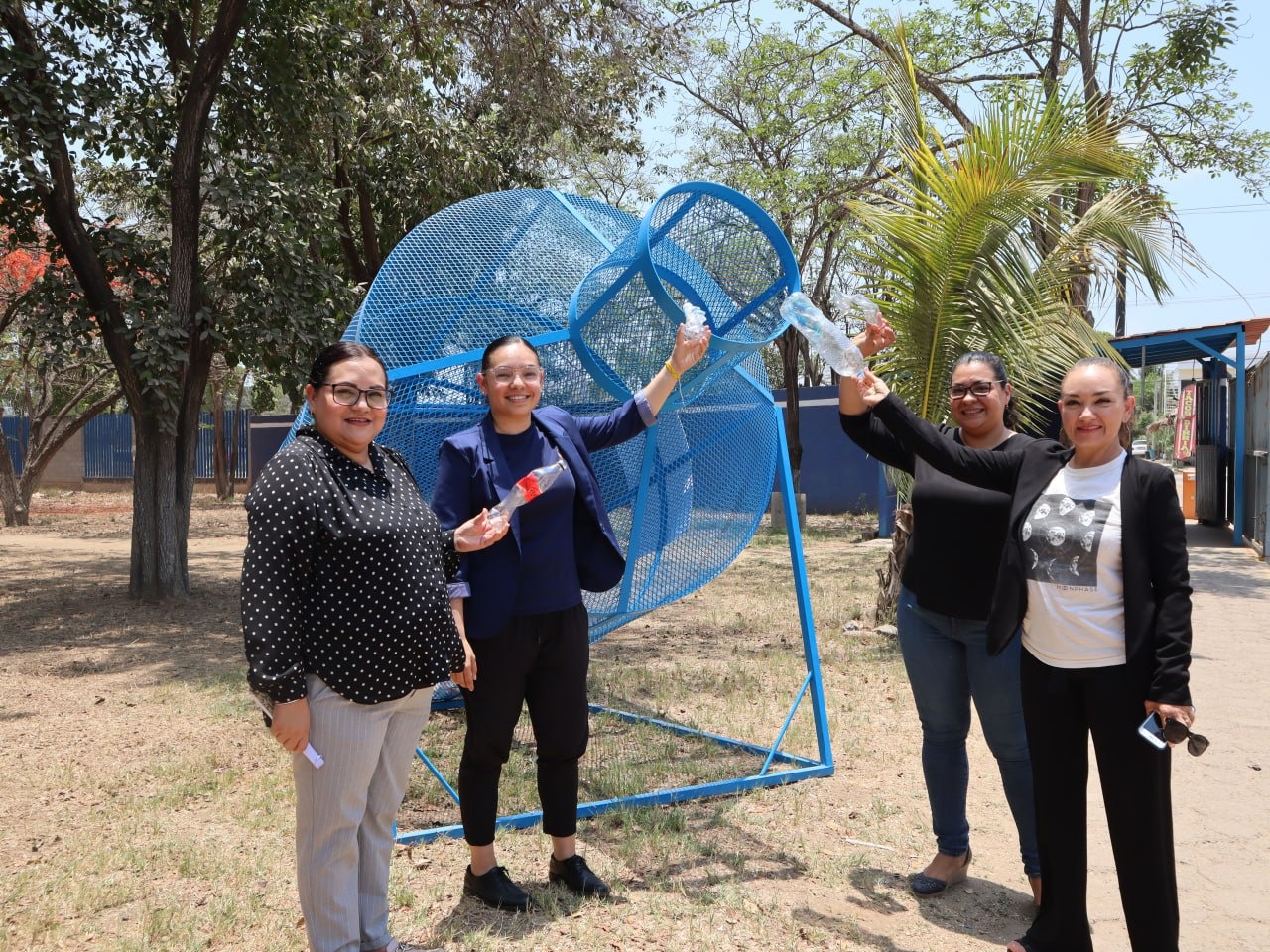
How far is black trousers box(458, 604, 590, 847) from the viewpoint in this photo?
3242 mm

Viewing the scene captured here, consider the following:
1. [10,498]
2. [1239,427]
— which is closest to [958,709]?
[1239,427]

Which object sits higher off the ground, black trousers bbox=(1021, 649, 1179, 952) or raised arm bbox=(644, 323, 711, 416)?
raised arm bbox=(644, 323, 711, 416)

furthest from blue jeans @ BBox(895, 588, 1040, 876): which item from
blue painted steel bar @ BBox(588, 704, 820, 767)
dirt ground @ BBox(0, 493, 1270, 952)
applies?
blue painted steel bar @ BBox(588, 704, 820, 767)

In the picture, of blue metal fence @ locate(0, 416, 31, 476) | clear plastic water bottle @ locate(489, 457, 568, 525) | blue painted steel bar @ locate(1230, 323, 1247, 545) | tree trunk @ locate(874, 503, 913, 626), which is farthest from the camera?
blue metal fence @ locate(0, 416, 31, 476)

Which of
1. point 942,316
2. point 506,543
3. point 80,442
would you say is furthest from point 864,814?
point 80,442

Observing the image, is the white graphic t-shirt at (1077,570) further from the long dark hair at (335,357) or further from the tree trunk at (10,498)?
the tree trunk at (10,498)

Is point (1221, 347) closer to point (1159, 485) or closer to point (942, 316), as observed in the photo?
point (942, 316)

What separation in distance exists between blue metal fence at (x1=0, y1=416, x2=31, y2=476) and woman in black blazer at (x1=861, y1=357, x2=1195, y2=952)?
3466 centimetres

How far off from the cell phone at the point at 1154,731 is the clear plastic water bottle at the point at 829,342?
48.2 inches

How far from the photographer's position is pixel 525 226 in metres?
4.68

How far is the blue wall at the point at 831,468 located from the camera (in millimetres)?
20875

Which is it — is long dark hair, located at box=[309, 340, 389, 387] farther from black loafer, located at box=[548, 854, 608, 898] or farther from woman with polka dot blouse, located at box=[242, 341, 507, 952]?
black loafer, located at box=[548, 854, 608, 898]

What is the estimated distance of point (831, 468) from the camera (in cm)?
2114

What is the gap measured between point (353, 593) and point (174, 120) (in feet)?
27.9
